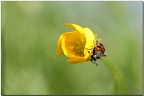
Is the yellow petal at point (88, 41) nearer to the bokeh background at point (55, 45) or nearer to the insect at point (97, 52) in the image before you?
the insect at point (97, 52)

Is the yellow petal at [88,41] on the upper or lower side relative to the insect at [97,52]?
upper

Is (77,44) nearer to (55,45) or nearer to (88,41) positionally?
(88,41)

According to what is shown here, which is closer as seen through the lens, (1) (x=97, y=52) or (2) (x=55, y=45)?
(1) (x=97, y=52)

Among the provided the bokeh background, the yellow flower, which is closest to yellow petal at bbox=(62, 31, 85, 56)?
the yellow flower

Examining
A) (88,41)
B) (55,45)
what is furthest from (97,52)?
Answer: (55,45)

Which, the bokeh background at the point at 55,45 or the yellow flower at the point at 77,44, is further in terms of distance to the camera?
the bokeh background at the point at 55,45


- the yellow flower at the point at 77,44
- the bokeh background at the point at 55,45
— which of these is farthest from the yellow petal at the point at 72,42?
the bokeh background at the point at 55,45
